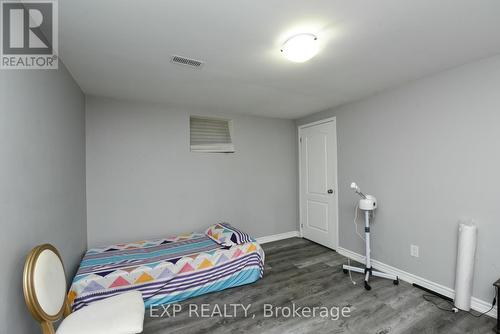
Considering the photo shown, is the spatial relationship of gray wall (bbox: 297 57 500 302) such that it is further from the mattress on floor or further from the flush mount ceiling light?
the mattress on floor

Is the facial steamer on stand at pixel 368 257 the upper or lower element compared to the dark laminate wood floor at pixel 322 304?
upper

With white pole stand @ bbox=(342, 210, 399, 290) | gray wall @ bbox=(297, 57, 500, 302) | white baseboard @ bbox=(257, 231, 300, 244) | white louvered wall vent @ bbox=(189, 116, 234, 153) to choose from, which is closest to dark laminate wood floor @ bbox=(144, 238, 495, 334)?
white pole stand @ bbox=(342, 210, 399, 290)

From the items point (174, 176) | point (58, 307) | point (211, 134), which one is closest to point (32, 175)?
point (58, 307)

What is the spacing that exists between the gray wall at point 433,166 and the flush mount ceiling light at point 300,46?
5.23ft

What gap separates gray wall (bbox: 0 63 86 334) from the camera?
1.18m

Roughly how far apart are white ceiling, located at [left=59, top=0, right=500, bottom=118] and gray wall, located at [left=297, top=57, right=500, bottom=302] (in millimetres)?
291

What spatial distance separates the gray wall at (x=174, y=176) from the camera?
2.99 meters

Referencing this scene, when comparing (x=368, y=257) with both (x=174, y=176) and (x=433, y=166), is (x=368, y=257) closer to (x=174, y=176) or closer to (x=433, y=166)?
(x=433, y=166)

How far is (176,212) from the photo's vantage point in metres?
3.42

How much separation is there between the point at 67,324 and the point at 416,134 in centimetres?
349

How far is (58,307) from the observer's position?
1382 millimetres

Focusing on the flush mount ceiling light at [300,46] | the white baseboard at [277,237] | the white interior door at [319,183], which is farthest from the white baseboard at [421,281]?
the flush mount ceiling light at [300,46]

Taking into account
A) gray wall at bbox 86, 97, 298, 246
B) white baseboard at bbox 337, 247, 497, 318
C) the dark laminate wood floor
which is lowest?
the dark laminate wood floor

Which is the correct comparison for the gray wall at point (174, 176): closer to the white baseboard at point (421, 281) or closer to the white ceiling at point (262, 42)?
the white ceiling at point (262, 42)
